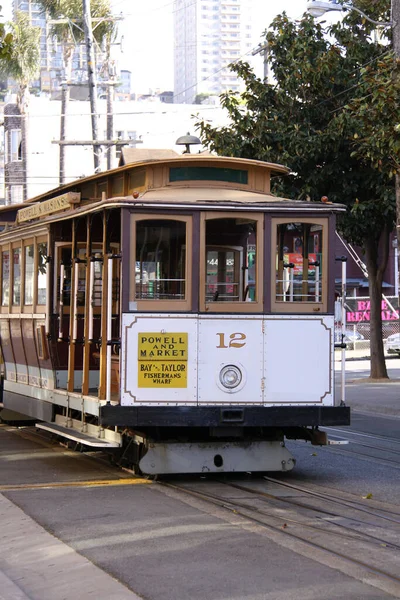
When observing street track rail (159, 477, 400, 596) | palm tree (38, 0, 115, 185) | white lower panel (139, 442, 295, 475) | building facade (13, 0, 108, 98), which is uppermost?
building facade (13, 0, 108, 98)

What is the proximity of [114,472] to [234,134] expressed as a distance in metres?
12.8

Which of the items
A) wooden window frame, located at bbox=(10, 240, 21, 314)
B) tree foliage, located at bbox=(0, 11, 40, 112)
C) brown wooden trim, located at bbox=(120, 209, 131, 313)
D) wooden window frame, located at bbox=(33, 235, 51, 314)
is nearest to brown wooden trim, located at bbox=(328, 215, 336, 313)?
brown wooden trim, located at bbox=(120, 209, 131, 313)

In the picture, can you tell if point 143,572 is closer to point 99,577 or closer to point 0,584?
point 99,577

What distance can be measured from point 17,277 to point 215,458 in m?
4.56

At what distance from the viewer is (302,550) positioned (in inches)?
308

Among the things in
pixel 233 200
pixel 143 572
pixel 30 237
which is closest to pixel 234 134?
pixel 30 237

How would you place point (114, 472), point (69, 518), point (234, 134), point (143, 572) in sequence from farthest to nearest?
point (234, 134) < point (114, 472) < point (69, 518) < point (143, 572)

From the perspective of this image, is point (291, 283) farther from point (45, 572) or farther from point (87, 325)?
point (45, 572)

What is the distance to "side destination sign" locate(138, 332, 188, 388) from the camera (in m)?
10.6

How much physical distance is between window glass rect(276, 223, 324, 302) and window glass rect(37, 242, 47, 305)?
130 inches

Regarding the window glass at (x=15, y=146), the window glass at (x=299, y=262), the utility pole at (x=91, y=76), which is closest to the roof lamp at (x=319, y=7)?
the window glass at (x=299, y=262)

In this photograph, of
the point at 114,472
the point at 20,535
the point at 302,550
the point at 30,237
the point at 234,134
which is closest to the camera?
the point at 302,550

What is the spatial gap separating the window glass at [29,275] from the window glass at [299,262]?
150 inches

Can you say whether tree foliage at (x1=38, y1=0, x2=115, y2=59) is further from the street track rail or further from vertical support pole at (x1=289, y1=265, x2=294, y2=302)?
the street track rail
